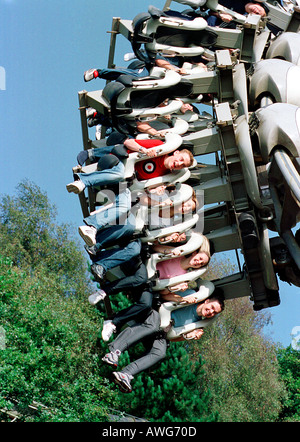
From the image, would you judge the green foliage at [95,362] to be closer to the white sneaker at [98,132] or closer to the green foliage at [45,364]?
the green foliage at [45,364]

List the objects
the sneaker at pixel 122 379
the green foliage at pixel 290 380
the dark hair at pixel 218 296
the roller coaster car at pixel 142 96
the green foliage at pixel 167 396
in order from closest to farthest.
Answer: the sneaker at pixel 122 379 → the roller coaster car at pixel 142 96 → the dark hair at pixel 218 296 → the green foliage at pixel 167 396 → the green foliage at pixel 290 380

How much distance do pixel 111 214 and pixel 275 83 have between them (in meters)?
2.41

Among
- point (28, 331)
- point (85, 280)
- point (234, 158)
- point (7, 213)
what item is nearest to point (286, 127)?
point (234, 158)

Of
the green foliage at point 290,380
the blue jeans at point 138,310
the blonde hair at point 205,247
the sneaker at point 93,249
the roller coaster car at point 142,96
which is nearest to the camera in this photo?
the sneaker at point 93,249

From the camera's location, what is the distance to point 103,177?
30.8 feet

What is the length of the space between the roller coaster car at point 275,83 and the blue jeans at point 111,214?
83.1 inches

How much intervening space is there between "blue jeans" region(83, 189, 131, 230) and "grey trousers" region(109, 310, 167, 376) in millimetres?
1136

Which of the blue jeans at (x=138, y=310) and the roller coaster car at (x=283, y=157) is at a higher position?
the roller coaster car at (x=283, y=157)

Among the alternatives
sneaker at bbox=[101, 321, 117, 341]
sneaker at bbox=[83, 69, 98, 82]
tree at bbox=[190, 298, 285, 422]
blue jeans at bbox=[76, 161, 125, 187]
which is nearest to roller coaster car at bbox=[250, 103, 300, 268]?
blue jeans at bbox=[76, 161, 125, 187]

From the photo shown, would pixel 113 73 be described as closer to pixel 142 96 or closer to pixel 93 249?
pixel 142 96

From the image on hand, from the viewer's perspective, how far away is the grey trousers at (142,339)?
9.37 meters

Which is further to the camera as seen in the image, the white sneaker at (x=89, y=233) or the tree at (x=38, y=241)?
the tree at (x=38, y=241)

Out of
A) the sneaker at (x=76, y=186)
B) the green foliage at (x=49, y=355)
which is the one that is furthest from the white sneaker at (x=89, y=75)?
the green foliage at (x=49, y=355)

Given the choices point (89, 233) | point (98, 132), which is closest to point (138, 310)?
point (89, 233)
